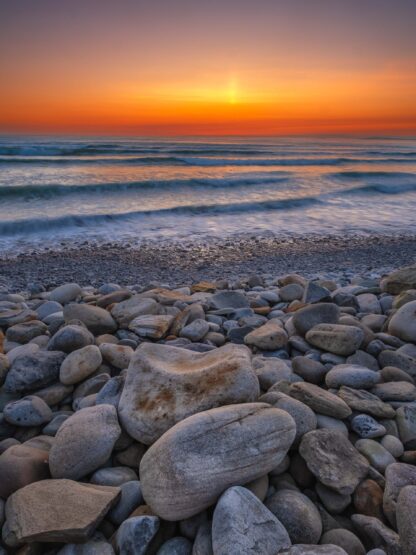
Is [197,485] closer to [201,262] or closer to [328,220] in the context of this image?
[201,262]

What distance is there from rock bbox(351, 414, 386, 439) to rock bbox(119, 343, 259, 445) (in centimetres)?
55

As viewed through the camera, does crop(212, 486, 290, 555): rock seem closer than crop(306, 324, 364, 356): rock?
Yes

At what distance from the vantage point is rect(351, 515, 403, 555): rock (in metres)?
1.61

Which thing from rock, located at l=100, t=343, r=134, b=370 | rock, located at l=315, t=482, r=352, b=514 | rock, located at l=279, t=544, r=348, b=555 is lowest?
rock, located at l=315, t=482, r=352, b=514

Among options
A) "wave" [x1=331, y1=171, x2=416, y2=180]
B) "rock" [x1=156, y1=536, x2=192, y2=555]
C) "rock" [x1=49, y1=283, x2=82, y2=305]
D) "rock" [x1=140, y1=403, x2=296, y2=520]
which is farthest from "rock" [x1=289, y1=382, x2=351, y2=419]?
"wave" [x1=331, y1=171, x2=416, y2=180]

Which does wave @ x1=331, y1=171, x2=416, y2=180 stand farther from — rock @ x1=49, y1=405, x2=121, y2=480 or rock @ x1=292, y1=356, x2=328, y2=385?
rock @ x1=49, y1=405, x2=121, y2=480

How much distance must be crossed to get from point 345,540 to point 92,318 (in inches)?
93.8

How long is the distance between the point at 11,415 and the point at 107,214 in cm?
904

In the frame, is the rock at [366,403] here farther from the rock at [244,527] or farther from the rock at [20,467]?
the rock at [20,467]

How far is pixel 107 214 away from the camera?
10969mm

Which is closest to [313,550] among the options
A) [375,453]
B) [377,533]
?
[377,533]

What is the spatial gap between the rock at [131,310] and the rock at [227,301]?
0.63 metres

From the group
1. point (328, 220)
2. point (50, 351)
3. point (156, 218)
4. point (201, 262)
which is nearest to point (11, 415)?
point (50, 351)

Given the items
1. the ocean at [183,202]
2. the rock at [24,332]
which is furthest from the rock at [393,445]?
the ocean at [183,202]
